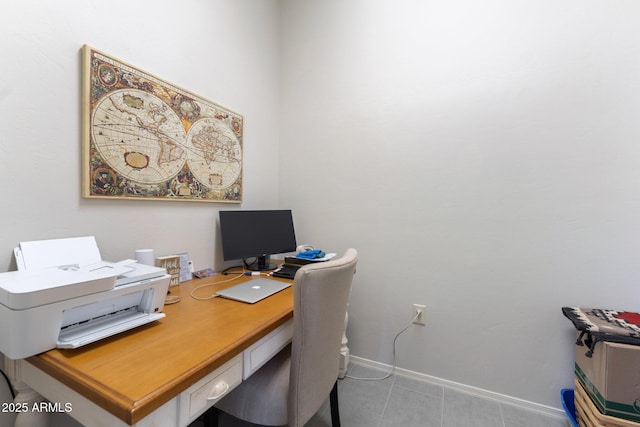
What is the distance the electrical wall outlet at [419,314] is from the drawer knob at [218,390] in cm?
132

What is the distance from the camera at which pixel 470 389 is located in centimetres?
160

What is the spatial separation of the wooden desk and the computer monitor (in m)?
0.62

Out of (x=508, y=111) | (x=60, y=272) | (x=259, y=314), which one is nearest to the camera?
(x=60, y=272)

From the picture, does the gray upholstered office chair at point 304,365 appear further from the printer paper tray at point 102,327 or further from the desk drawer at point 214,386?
the printer paper tray at point 102,327

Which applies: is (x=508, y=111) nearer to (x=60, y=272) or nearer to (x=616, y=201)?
(x=616, y=201)

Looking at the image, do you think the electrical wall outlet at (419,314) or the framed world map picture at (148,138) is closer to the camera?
the framed world map picture at (148,138)

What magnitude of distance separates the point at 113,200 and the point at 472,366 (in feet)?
7.03

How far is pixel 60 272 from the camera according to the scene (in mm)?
777

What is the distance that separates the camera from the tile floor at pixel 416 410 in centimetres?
138

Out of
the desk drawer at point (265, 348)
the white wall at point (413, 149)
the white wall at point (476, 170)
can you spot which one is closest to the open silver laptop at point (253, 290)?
the desk drawer at point (265, 348)

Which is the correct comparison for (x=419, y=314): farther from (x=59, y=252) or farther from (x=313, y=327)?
(x=59, y=252)

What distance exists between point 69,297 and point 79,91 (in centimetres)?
82

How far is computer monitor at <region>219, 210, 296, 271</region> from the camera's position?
60.4 inches

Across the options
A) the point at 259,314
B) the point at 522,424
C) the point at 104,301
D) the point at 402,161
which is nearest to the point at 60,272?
the point at 104,301
